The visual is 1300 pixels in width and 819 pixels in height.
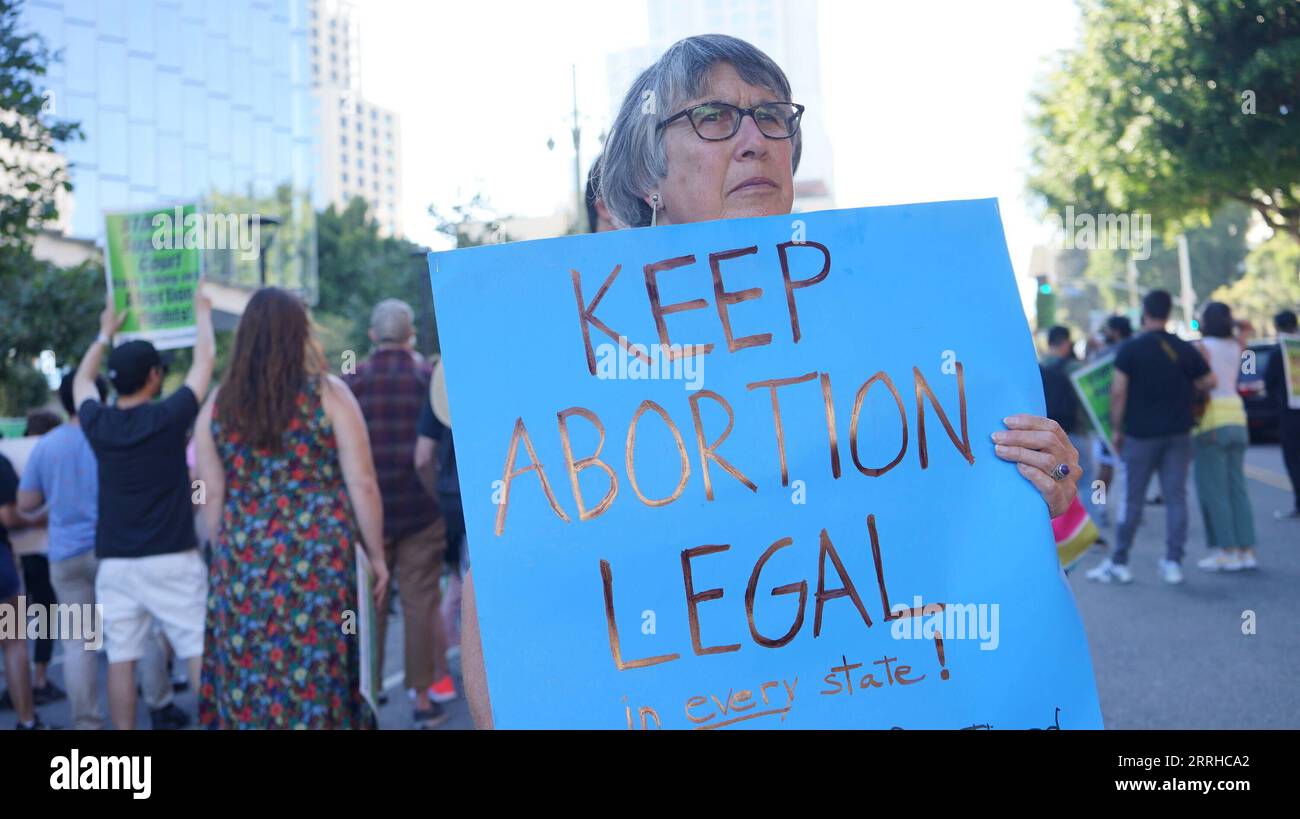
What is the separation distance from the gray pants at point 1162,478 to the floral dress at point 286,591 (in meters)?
6.85

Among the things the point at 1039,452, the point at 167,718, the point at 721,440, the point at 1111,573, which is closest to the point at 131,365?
the point at 167,718

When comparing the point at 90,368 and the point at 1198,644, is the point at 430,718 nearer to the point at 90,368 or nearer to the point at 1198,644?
the point at 90,368

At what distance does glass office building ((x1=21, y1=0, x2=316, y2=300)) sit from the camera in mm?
40125

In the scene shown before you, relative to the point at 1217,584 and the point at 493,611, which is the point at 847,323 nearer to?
the point at 493,611

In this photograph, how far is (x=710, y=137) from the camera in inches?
74.9

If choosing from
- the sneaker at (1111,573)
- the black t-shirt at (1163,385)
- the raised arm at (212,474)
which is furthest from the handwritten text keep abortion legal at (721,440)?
the sneaker at (1111,573)

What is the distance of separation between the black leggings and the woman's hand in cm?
723

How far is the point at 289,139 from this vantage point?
53.0m

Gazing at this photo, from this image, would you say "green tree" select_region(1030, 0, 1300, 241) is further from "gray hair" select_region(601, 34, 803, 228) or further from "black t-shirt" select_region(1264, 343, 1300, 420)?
"gray hair" select_region(601, 34, 803, 228)

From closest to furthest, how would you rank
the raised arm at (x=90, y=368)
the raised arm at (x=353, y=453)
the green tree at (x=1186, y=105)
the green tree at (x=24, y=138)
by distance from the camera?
the raised arm at (x=353, y=453), the raised arm at (x=90, y=368), the green tree at (x=24, y=138), the green tree at (x=1186, y=105)

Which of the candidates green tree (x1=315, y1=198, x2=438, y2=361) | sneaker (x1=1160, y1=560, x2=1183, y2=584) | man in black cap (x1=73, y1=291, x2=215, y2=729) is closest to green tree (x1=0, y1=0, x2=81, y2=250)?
man in black cap (x1=73, y1=291, x2=215, y2=729)

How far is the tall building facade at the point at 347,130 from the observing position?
4747 inches

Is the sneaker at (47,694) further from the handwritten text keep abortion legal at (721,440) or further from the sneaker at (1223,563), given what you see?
the sneaker at (1223,563)
